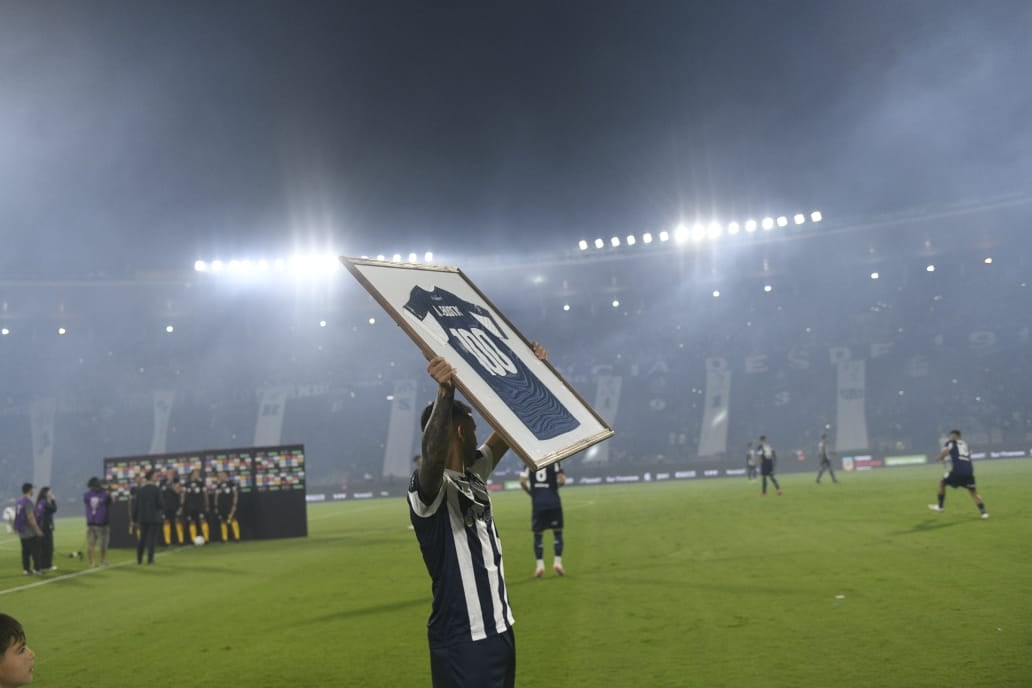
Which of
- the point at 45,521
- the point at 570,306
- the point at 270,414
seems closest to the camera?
the point at 45,521

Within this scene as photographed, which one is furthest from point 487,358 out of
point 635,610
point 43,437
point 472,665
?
point 43,437

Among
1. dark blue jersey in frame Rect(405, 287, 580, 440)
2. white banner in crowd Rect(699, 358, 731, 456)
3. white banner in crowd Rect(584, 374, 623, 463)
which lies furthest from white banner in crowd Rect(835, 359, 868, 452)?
dark blue jersey in frame Rect(405, 287, 580, 440)

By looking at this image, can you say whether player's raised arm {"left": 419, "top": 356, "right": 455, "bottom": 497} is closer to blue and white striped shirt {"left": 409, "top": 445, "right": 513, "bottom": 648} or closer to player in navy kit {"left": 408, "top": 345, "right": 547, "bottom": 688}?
player in navy kit {"left": 408, "top": 345, "right": 547, "bottom": 688}

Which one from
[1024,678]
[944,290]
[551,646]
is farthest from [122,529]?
[944,290]

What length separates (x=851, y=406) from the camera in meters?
63.8

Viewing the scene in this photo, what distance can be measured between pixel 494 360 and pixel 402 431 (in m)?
66.7

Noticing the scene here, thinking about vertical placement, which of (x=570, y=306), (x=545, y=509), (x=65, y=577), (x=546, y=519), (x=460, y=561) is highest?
(x=570, y=306)

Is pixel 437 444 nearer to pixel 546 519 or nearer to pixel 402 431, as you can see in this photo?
pixel 546 519

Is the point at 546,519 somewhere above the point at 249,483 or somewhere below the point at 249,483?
above

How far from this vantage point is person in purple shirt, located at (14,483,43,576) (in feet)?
70.5

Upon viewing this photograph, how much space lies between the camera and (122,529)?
30844 mm

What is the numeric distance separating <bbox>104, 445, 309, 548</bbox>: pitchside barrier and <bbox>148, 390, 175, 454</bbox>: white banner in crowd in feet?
132

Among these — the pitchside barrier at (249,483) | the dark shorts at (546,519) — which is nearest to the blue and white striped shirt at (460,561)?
the dark shorts at (546,519)

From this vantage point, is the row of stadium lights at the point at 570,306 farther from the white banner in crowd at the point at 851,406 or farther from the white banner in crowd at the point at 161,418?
the white banner in crowd at the point at 851,406
